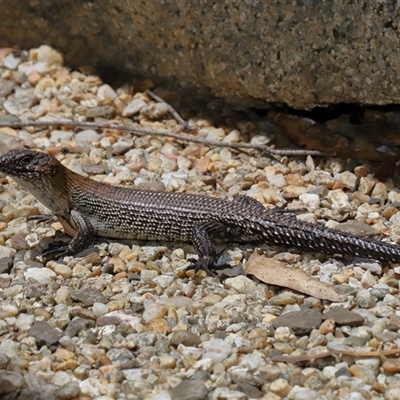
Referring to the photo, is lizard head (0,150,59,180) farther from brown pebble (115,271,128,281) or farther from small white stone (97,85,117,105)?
small white stone (97,85,117,105)

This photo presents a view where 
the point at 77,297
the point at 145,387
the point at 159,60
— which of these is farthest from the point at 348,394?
the point at 159,60

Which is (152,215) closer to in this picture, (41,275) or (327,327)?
(41,275)

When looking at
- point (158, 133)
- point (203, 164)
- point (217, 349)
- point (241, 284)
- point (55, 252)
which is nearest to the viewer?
point (217, 349)

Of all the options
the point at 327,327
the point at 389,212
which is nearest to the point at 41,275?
the point at 327,327

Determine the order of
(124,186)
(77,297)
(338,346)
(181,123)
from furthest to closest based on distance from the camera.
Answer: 1. (181,123)
2. (124,186)
3. (77,297)
4. (338,346)

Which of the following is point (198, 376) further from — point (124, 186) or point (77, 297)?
point (124, 186)

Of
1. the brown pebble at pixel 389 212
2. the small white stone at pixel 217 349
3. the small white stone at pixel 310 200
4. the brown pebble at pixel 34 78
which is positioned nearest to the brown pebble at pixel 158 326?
the small white stone at pixel 217 349
